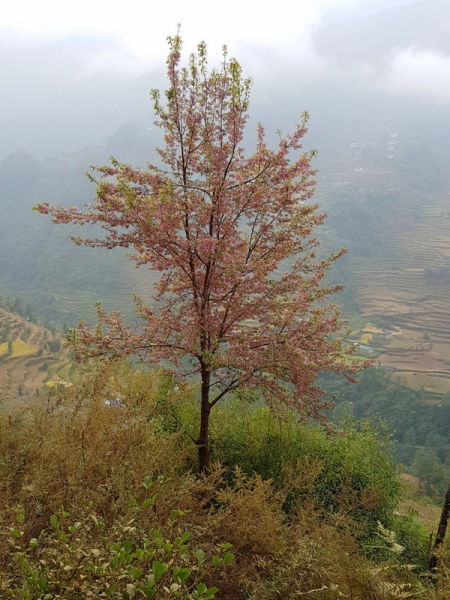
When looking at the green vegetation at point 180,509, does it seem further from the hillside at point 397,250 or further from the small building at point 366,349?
the small building at point 366,349

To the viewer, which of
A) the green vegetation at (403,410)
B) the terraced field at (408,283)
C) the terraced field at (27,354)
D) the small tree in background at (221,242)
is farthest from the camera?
the terraced field at (408,283)

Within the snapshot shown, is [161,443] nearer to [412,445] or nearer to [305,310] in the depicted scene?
[305,310]

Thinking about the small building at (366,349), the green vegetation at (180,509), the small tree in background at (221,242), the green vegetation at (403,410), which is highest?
the small tree in background at (221,242)

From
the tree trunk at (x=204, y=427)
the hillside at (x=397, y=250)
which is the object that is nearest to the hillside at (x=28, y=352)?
the tree trunk at (x=204, y=427)

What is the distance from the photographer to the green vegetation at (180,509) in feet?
5.21

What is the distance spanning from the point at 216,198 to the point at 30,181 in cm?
14712

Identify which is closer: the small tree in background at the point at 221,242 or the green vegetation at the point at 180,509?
the green vegetation at the point at 180,509

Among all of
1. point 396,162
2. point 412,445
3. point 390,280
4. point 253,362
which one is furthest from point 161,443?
point 396,162

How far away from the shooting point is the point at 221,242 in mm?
3584

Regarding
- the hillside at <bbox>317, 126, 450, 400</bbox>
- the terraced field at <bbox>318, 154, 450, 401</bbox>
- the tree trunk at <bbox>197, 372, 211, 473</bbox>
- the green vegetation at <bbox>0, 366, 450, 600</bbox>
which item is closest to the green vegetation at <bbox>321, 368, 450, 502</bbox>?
the hillside at <bbox>317, 126, 450, 400</bbox>

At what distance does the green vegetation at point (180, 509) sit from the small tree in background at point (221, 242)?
0.96 m

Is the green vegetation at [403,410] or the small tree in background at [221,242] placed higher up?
the small tree in background at [221,242]

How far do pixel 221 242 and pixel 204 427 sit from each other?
2.20m

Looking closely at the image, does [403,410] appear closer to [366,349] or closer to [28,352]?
[366,349]
